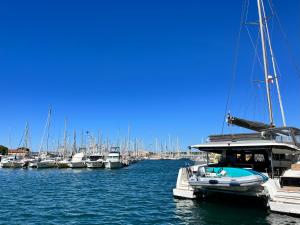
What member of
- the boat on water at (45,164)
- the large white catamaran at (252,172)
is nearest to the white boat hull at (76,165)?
the boat on water at (45,164)

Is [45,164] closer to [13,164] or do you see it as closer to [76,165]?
[76,165]

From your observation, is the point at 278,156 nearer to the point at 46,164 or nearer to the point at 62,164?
the point at 62,164

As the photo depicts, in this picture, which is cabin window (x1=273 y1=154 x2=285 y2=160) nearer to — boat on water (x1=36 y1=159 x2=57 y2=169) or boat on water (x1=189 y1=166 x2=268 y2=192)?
boat on water (x1=189 y1=166 x2=268 y2=192)

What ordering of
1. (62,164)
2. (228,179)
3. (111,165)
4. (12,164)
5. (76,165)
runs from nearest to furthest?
(228,179) → (111,165) → (76,165) → (62,164) → (12,164)

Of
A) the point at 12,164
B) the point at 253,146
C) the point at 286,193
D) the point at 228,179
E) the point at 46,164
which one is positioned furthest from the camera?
the point at 12,164

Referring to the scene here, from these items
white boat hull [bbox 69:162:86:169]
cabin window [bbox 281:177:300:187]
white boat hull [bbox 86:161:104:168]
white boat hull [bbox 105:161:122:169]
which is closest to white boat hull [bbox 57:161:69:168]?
white boat hull [bbox 69:162:86:169]

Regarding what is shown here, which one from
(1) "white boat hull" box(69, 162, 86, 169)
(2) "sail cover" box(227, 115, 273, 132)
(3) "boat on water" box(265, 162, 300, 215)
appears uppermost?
(2) "sail cover" box(227, 115, 273, 132)

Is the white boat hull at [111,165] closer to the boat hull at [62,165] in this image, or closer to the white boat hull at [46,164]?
the boat hull at [62,165]

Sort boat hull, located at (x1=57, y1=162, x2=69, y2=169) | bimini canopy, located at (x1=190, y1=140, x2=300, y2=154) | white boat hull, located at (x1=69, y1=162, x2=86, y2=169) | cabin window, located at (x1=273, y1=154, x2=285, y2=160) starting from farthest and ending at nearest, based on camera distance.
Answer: boat hull, located at (x1=57, y1=162, x2=69, y2=169) → white boat hull, located at (x1=69, y1=162, x2=86, y2=169) → cabin window, located at (x1=273, y1=154, x2=285, y2=160) → bimini canopy, located at (x1=190, y1=140, x2=300, y2=154)

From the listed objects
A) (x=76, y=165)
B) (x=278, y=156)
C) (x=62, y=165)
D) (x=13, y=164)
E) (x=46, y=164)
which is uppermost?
(x=13, y=164)

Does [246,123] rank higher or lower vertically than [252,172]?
higher

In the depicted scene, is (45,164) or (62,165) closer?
(62,165)

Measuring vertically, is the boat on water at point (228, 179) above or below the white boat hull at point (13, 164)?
below

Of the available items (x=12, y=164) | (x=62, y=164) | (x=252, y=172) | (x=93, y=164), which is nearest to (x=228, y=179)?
(x=252, y=172)
